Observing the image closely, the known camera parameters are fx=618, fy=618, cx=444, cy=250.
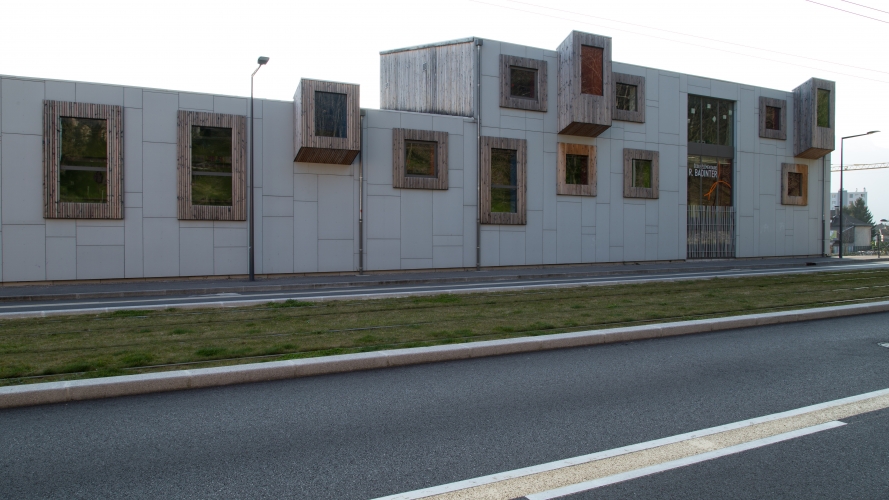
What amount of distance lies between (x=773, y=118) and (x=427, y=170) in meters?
20.8

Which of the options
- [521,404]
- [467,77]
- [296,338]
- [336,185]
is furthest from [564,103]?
[521,404]

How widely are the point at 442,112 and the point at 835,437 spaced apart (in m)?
22.8

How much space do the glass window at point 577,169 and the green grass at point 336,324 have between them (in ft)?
39.4

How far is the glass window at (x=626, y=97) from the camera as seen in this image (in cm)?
2814

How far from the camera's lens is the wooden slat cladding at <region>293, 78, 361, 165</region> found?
2111 cm

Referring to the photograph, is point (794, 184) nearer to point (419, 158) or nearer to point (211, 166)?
point (419, 158)

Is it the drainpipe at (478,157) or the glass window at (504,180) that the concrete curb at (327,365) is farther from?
the glass window at (504,180)

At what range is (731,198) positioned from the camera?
3198 cm

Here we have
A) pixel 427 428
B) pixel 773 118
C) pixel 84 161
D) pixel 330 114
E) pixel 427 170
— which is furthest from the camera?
pixel 773 118

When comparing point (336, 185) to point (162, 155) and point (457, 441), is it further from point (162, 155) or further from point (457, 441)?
point (457, 441)

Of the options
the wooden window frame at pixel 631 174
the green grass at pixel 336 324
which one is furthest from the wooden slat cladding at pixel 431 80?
the green grass at pixel 336 324

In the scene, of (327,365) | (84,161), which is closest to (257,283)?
(84,161)

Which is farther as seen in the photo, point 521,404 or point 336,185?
point 336,185

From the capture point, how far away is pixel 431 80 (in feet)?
87.2
